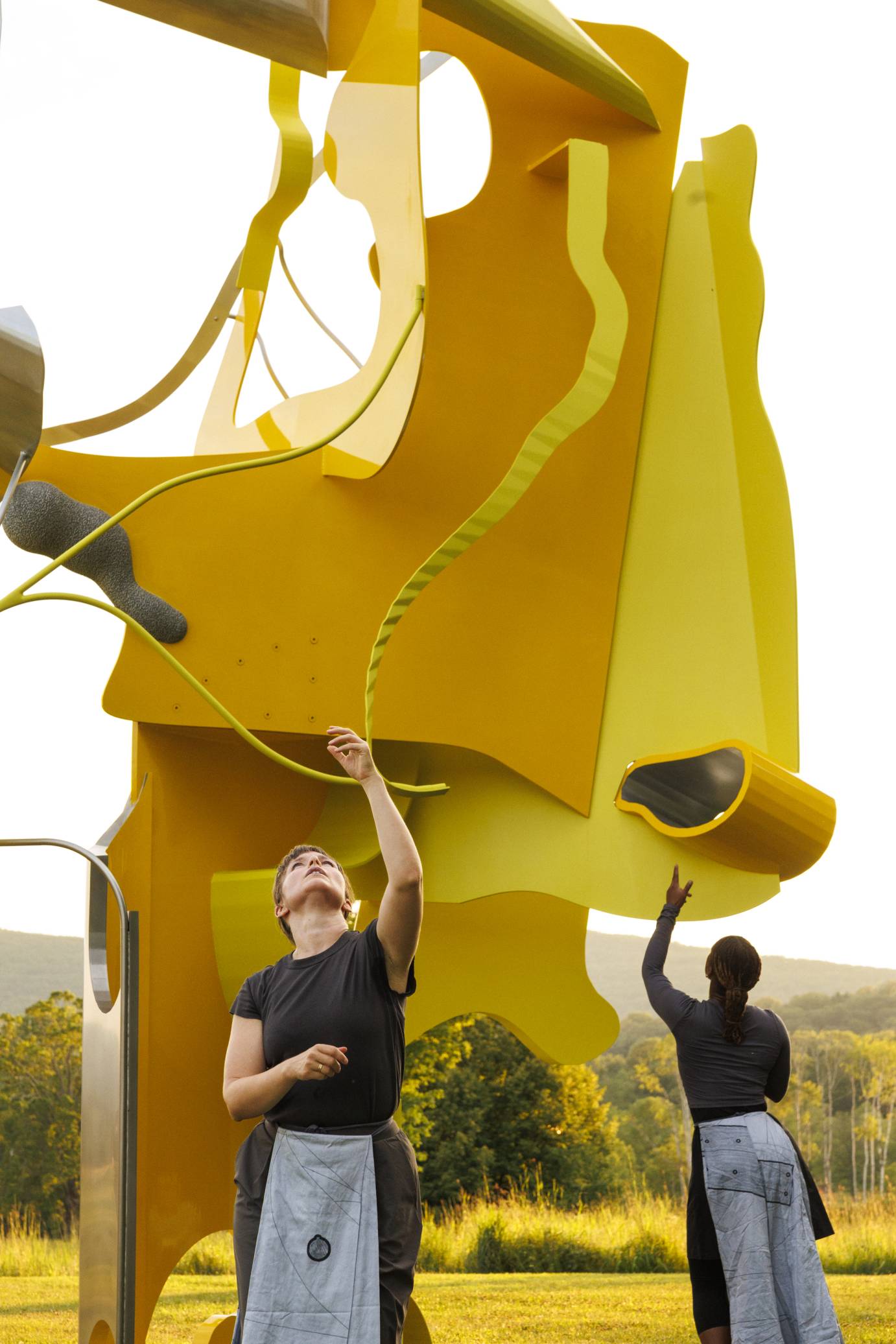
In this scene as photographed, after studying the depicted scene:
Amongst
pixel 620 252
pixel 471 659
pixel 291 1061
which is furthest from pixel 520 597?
pixel 291 1061

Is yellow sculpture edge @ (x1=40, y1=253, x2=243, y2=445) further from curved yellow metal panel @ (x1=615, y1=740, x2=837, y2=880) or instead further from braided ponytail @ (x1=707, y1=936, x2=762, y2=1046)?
braided ponytail @ (x1=707, y1=936, x2=762, y2=1046)

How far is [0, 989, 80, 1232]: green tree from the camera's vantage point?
938cm

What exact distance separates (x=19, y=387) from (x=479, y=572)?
1259 mm

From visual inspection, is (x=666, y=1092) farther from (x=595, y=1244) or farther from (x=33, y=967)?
(x=33, y=967)

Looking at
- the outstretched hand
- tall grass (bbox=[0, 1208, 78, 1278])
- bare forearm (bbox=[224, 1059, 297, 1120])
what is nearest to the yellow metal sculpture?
the outstretched hand

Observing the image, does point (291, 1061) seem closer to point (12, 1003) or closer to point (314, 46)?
point (314, 46)

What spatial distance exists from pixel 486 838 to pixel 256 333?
1524 mm

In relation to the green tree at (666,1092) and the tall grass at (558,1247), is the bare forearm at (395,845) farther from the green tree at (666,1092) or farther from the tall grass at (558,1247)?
the green tree at (666,1092)

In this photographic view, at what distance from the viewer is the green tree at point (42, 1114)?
369 inches

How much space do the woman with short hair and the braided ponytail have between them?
1.05 metres

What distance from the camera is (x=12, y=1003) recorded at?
1318cm

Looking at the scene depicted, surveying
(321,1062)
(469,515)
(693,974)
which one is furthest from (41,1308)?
(693,974)

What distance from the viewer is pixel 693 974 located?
15.5 meters

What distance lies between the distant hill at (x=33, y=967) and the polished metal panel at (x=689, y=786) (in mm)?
10178
